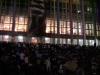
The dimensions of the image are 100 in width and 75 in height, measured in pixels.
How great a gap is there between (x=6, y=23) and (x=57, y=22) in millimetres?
10096

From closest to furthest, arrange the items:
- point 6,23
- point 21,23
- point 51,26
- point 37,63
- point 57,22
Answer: point 37,63 → point 6,23 → point 21,23 → point 57,22 → point 51,26

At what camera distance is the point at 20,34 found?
5122 centimetres

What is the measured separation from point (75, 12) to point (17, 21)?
1195cm

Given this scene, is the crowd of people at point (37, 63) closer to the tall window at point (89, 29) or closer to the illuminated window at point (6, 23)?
the illuminated window at point (6, 23)

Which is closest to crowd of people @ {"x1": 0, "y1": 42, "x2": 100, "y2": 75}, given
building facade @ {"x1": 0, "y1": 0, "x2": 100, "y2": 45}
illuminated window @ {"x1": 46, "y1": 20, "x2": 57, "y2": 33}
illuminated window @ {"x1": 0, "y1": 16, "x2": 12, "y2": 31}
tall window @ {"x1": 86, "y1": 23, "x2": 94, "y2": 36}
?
building facade @ {"x1": 0, "y1": 0, "x2": 100, "y2": 45}

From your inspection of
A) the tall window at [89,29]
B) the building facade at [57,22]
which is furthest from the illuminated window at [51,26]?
the tall window at [89,29]

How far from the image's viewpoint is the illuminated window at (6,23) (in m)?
51.3

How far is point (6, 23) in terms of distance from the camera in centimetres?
5175

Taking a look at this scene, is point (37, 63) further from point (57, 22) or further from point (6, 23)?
point (57, 22)

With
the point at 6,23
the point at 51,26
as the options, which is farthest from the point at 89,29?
the point at 6,23

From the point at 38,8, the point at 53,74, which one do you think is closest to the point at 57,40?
the point at 53,74

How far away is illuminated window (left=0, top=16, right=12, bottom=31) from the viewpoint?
168 ft

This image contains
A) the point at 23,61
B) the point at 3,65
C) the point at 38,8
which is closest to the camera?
the point at 38,8

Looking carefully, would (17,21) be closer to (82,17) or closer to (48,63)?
(82,17)
